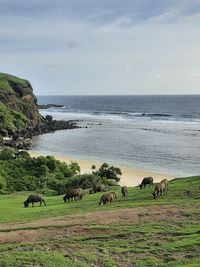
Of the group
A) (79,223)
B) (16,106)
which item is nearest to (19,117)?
(16,106)

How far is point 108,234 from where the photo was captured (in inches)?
814

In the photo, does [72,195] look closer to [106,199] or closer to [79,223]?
[106,199]

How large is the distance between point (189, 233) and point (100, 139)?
3266 inches

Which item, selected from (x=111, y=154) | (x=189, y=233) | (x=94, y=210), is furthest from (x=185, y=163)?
(x=189, y=233)

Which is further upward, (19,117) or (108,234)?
(19,117)

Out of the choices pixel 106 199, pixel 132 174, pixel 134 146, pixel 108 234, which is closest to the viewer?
pixel 108 234

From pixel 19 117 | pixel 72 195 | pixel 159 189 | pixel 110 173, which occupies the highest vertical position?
pixel 19 117

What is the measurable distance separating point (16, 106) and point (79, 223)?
105 meters

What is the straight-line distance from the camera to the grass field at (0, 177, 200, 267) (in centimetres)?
1733

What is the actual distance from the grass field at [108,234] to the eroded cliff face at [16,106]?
260 feet

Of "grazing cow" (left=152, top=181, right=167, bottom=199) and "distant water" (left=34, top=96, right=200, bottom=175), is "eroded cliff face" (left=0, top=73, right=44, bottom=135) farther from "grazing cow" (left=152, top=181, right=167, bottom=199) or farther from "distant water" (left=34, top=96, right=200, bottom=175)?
"grazing cow" (left=152, top=181, right=167, bottom=199)

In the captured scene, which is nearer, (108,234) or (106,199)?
(108,234)

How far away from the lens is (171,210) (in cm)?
2402

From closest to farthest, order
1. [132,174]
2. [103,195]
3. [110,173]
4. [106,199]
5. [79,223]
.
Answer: [79,223] < [106,199] < [103,195] < [110,173] < [132,174]
